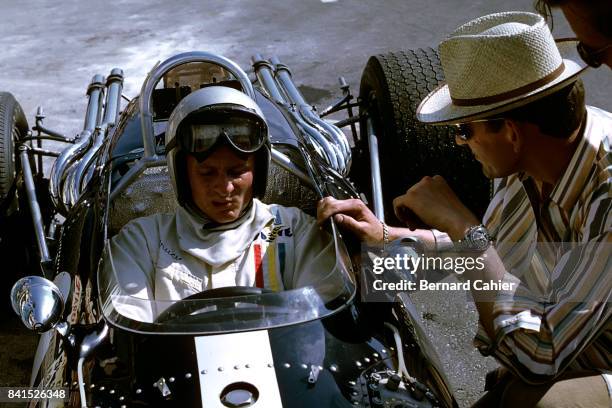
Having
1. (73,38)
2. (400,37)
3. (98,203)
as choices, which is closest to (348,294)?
(98,203)

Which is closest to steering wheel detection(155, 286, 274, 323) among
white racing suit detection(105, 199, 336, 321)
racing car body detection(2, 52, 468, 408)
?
racing car body detection(2, 52, 468, 408)

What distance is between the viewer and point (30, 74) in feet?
25.2

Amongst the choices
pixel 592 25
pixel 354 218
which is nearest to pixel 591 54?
pixel 592 25

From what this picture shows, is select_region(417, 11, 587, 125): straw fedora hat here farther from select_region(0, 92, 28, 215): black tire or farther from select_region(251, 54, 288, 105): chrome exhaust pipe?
select_region(0, 92, 28, 215): black tire

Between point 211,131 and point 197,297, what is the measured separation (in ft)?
1.73

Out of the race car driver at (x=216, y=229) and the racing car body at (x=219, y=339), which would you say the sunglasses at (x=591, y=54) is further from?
the race car driver at (x=216, y=229)

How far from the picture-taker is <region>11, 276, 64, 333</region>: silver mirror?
209 centimetres

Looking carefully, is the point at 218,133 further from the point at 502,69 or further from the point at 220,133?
the point at 502,69

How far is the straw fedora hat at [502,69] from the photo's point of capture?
6.32 feet

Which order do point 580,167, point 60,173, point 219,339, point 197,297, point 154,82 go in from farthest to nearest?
point 60,173 → point 154,82 → point 197,297 → point 219,339 → point 580,167

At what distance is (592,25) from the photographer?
1.75 metres

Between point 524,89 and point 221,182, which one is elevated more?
point 524,89

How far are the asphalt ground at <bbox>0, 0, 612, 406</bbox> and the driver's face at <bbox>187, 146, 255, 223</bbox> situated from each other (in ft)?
13.1

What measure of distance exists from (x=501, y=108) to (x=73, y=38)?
7.63 metres
